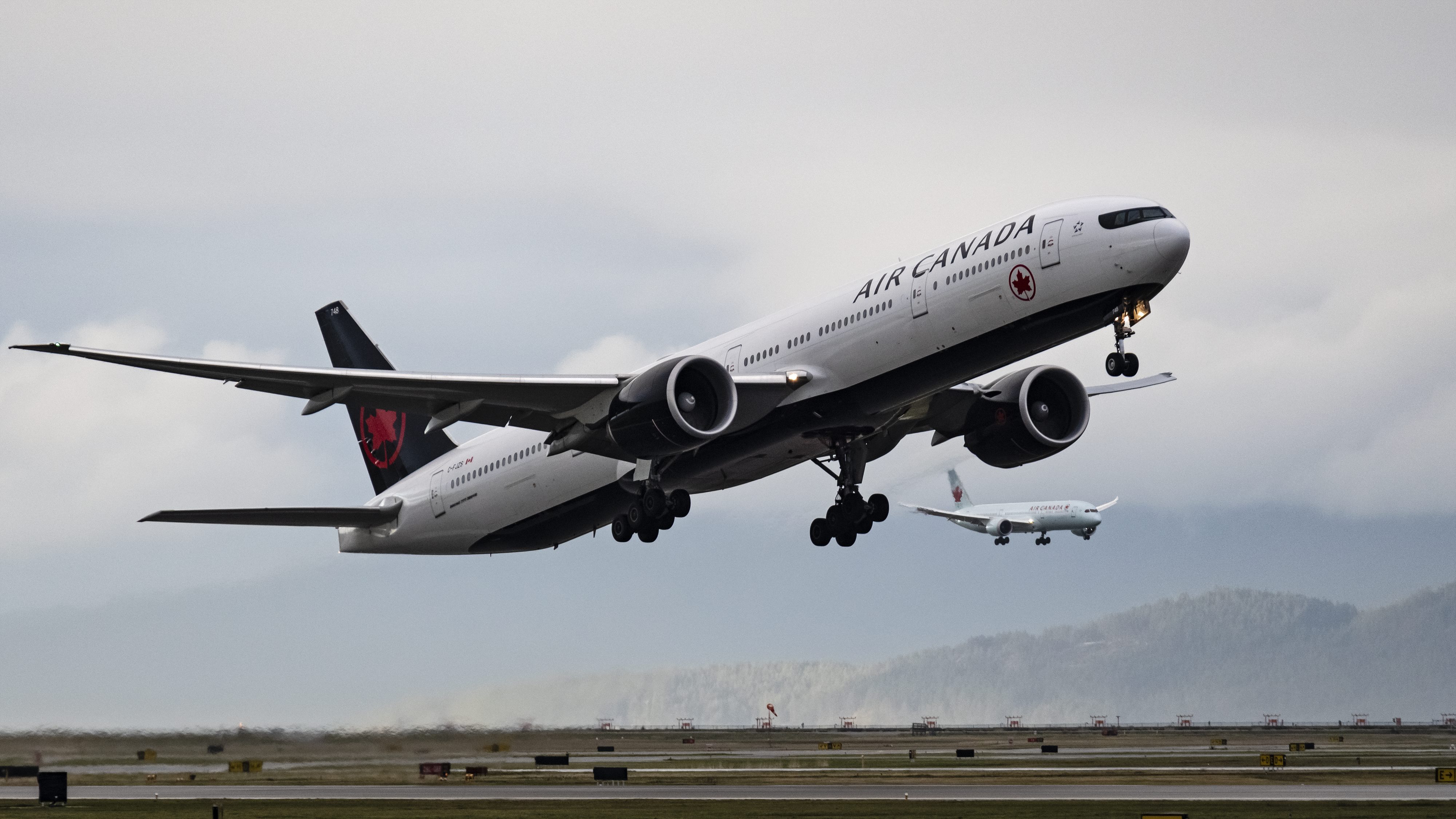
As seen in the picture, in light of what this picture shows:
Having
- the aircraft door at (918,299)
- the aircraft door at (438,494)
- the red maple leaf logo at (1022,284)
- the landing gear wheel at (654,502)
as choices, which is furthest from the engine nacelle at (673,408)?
the aircraft door at (438,494)

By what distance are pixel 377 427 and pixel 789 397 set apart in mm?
21218

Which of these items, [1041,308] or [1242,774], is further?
[1242,774]

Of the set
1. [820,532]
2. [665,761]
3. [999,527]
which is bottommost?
[665,761]

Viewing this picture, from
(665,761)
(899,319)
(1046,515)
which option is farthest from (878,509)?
(1046,515)

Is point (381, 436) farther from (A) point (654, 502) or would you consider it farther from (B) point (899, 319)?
(B) point (899, 319)

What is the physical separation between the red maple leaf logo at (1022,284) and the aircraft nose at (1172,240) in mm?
2872

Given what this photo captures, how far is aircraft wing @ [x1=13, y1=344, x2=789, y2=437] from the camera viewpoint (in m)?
37.2

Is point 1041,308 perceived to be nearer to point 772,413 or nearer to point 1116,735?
point 772,413

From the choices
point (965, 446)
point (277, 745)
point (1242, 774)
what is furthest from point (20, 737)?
point (1242, 774)

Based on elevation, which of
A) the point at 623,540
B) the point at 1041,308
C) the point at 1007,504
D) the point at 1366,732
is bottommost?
the point at 1366,732

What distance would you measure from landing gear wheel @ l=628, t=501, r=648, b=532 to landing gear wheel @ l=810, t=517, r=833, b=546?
5.67 meters

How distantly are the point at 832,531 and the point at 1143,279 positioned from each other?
46.3ft

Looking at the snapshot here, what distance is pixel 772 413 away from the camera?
39938 mm

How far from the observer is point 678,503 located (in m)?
42.2
